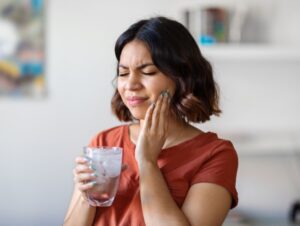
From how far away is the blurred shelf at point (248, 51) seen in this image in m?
2.64

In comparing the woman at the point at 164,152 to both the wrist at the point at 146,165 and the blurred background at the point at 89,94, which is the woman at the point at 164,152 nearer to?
the wrist at the point at 146,165

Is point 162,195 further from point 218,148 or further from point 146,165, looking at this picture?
point 218,148

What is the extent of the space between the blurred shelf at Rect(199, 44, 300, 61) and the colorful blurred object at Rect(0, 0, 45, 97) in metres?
0.95

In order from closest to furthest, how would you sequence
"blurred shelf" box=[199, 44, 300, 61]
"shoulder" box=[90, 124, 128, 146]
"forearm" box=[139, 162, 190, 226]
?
"forearm" box=[139, 162, 190, 226] < "shoulder" box=[90, 124, 128, 146] < "blurred shelf" box=[199, 44, 300, 61]

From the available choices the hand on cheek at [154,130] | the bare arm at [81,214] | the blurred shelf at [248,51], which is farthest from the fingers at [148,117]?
the blurred shelf at [248,51]

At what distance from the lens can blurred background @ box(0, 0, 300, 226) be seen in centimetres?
280

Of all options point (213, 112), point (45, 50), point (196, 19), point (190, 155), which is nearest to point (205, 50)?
point (196, 19)

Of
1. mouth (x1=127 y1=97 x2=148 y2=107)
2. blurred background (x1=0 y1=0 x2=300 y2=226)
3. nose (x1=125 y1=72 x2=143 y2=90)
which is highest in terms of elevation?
nose (x1=125 y1=72 x2=143 y2=90)

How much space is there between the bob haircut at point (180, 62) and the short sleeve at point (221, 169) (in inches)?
5.4

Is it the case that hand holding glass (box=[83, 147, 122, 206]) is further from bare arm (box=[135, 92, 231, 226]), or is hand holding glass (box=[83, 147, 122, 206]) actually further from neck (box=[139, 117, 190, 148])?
neck (box=[139, 117, 190, 148])

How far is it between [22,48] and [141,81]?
1767 mm

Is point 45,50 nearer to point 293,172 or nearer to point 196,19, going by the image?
point 196,19

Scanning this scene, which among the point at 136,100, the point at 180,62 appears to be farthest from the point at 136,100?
the point at 180,62

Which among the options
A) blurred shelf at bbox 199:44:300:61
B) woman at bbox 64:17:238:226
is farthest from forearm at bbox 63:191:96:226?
blurred shelf at bbox 199:44:300:61
